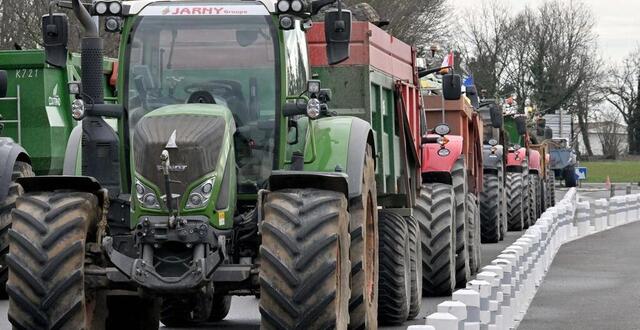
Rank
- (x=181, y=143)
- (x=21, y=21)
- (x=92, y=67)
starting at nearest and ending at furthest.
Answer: (x=181, y=143) → (x=92, y=67) → (x=21, y=21)

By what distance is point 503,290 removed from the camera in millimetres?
13891

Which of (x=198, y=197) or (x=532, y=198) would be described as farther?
(x=532, y=198)

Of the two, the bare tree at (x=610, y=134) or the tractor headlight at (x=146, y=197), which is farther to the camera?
the bare tree at (x=610, y=134)

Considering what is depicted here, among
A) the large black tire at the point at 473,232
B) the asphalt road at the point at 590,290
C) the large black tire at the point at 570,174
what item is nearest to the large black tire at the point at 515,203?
the asphalt road at the point at 590,290

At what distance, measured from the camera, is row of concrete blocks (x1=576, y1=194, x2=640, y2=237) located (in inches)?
1303

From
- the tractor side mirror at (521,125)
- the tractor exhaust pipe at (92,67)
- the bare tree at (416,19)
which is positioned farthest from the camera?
the bare tree at (416,19)

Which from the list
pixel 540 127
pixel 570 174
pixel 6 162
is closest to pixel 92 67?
pixel 6 162

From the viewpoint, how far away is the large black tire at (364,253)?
11.4 meters

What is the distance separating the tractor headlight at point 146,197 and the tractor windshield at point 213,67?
921 millimetres

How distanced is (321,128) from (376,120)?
297 cm

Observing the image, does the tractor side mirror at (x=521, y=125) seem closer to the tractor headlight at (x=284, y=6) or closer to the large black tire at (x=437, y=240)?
the large black tire at (x=437, y=240)

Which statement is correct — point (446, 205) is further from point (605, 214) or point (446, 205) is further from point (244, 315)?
point (605, 214)

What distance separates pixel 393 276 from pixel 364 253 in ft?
8.84

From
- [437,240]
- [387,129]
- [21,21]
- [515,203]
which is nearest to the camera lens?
[387,129]
